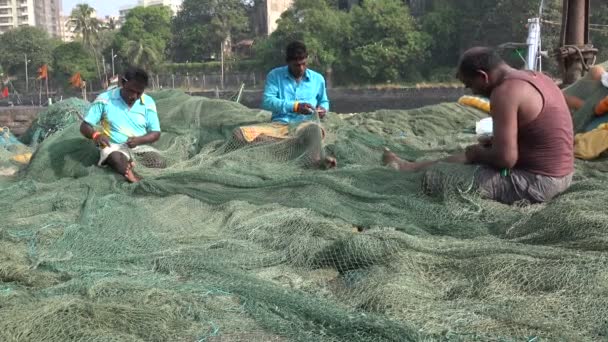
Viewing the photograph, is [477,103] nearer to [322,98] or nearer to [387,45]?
[322,98]

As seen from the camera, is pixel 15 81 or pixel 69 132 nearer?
pixel 69 132

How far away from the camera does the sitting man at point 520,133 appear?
12.0ft

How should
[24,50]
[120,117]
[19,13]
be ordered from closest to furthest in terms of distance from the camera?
1. [120,117]
2. [24,50]
3. [19,13]

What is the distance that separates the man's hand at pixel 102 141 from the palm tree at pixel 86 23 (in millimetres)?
71560

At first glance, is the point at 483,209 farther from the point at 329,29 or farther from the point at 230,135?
the point at 329,29

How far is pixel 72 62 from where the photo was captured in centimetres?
8075

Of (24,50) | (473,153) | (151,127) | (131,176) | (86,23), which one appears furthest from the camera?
(24,50)

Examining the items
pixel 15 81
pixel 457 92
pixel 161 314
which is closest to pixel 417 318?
pixel 161 314

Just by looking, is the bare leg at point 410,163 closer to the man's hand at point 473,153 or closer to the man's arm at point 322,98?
the man's hand at point 473,153

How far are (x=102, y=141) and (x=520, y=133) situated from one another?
3.28 metres

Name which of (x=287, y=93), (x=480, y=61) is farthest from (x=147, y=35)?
(x=480, y=61)

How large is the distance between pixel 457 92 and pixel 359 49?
37.6 feet

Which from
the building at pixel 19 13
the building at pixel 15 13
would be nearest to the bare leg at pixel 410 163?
the building at pixel 19 13

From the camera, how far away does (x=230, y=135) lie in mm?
6234
